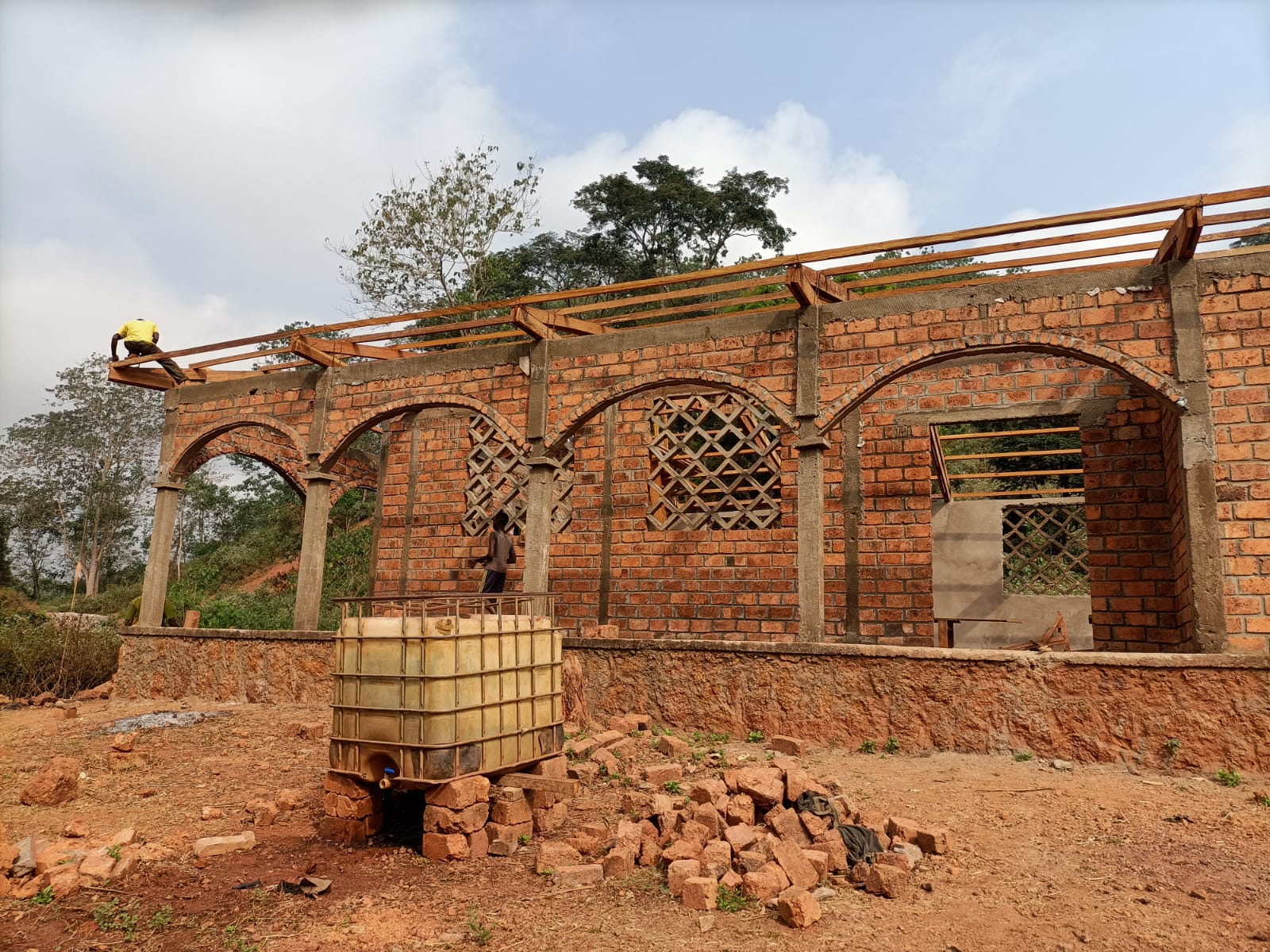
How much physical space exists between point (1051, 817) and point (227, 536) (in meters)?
33.1

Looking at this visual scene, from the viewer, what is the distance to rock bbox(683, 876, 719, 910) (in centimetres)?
384

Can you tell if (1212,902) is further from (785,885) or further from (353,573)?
(353,573)

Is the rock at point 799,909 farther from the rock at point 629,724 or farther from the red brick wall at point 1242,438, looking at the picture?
the red brick wall at point 1242,438

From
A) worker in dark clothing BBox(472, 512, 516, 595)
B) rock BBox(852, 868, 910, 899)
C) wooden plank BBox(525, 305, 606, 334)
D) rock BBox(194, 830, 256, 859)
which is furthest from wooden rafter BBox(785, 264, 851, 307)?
rock BBox(194, 830, 256, 859)

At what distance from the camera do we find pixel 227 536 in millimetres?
33250

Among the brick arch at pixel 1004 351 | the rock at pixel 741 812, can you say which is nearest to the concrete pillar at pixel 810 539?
the brick arch at pixel 1004 351

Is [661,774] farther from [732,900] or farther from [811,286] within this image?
[811,286]

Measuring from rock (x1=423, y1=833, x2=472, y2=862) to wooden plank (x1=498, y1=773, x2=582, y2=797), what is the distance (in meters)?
0.41

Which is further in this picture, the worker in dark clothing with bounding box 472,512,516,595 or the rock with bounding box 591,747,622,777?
the worker in dark clothing with bounding box 472,512,516,595

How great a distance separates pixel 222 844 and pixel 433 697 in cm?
134

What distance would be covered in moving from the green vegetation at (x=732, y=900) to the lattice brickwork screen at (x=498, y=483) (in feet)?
21.7

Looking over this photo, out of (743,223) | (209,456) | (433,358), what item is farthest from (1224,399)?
(743,223)

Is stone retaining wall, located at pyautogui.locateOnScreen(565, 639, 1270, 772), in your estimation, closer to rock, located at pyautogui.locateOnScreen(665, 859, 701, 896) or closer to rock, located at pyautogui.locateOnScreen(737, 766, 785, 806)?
rock, located at pyautogui.locateOnScreen(737, 766, 785, 806)

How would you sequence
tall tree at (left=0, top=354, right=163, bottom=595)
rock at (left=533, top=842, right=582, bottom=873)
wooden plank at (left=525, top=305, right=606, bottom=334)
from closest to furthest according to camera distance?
rock at (left=533, top=842, right=582, bottom=873)
wooden plank at (left=525, top=305, right=606, bottom=334)
tall tree at (left=0, top=354, right=163, bottom=595)
